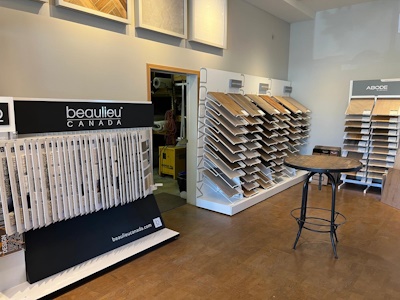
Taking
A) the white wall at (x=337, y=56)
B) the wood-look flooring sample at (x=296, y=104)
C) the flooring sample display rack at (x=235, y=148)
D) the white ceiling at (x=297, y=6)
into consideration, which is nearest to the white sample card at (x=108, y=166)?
the flooring sample display rack at (x=235, y=148)

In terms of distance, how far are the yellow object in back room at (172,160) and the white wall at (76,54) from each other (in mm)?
2103

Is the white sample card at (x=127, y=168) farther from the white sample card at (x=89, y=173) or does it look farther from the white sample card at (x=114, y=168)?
the white sample card at (x=89, y=173)

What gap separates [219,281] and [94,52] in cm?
257

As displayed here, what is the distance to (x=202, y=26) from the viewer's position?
13.9 ft

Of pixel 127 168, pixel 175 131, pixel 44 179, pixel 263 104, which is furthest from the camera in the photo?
pixel 175 131

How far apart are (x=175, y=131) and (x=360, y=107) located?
145 inches

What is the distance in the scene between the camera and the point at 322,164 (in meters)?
3.01

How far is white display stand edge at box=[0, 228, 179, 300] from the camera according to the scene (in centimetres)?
232

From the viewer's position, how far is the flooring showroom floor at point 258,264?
8.20 feet

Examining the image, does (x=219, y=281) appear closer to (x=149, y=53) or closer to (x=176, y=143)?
(x=149, y=53)

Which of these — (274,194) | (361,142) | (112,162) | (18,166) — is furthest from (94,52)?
(361,142)

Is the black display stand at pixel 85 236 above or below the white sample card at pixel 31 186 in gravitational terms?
below

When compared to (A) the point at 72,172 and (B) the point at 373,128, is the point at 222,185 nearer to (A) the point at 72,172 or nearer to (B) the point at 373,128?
(A) the point at 72,172

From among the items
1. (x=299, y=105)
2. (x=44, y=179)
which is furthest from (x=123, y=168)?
(x=299, y=105)
